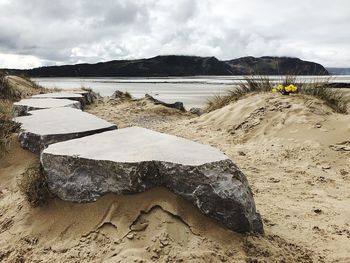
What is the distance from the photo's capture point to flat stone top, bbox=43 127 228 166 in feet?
8.05

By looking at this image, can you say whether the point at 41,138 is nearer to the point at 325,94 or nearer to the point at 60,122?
the point at 60,122

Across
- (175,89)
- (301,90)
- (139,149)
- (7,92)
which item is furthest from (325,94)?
(175,89)

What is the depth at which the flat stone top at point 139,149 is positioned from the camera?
2453 millimetres

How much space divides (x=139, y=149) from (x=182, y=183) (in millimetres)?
425

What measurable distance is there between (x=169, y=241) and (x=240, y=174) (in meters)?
0.56

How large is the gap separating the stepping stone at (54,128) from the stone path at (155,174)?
74cm

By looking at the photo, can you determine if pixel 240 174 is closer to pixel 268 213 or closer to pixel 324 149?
pixel 268 213

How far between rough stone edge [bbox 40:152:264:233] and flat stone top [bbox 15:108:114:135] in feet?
3.91

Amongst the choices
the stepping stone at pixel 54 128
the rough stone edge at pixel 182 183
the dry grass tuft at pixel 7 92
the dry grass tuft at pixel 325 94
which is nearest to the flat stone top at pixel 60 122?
the stepping stone at pixel 54 128

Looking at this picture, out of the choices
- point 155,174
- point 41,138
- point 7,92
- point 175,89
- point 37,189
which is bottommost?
point 175,89

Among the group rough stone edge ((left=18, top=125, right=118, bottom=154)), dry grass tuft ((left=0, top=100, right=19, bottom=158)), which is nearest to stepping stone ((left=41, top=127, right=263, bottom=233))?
rough stone edge ((left=18, top=125, right=118, bottom=154))

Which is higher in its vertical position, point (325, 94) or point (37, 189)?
point (325, 94)

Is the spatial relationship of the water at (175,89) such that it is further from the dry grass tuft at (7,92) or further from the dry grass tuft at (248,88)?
the dry grass tuft at (7,92)

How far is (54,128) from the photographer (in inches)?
152
